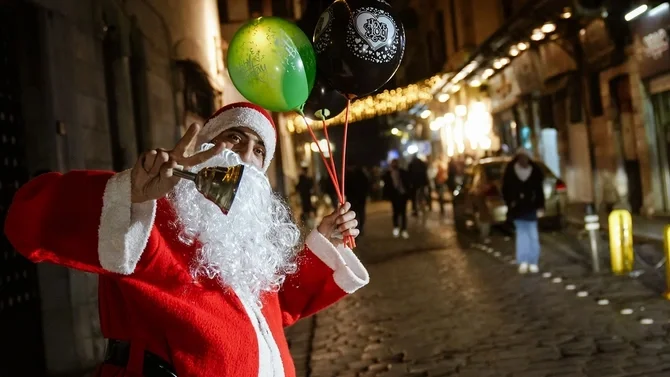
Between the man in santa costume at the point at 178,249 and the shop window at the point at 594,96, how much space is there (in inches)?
708

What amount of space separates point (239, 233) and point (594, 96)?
18.5 metres

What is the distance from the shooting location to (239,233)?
2.30 metres

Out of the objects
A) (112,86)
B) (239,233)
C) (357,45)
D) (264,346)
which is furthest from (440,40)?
(264,346)

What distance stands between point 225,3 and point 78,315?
14.8 meters

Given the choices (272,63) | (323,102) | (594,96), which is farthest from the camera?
(594,96)

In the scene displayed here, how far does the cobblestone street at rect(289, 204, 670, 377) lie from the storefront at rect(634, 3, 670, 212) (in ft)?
19.7

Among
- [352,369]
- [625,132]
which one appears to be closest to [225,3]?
[625,132]

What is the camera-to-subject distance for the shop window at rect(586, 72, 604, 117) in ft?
61.4

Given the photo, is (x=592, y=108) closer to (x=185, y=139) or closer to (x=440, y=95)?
(x=440, y=95)

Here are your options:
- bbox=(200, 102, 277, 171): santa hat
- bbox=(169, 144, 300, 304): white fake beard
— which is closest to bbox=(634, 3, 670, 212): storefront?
bbox=(200, 102, 277, 171): santa hat

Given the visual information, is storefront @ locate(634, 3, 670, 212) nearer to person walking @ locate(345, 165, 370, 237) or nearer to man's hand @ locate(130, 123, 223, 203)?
person walking @ locate(345, 165, 370, 237)

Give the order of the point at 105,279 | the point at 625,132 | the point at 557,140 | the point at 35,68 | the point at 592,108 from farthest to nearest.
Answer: the point at 557,140 < the point at 592,108 < the point at 625,132 < the point at 35,68 < the point at 105,279

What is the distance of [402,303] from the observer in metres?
8.41

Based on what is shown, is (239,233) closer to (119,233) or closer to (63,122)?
(119,233)
